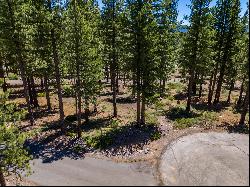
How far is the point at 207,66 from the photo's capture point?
37000mm

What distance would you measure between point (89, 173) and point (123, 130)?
9287 mm

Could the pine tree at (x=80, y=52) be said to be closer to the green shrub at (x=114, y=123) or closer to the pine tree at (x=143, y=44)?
the green shrub at (x=114, y=123)

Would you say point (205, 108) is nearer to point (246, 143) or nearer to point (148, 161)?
point (246, 143)

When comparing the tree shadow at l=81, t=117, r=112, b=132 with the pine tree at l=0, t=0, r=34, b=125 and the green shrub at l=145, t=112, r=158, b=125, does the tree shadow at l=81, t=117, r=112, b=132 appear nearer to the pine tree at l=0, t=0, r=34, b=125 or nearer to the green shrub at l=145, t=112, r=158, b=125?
the green shrub at l=145, t=112, r=158, b=125

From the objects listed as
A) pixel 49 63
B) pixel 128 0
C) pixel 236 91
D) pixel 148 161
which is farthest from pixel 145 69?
pixel 236 91

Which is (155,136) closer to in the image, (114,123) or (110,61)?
(114,123)

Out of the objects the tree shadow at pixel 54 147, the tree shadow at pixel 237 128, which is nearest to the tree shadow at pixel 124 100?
the tree shadow at pixel 54 147

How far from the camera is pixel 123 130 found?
31.0 meters

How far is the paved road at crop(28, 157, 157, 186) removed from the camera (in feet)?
64.2

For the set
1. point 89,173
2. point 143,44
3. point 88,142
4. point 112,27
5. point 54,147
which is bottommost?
point 54,147

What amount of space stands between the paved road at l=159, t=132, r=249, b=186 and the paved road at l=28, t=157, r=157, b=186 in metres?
1.77

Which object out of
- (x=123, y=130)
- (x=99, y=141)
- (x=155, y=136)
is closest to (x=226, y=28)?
(x=155, y=136)

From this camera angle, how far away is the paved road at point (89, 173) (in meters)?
19.6

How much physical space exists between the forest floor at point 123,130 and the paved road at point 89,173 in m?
1.09
